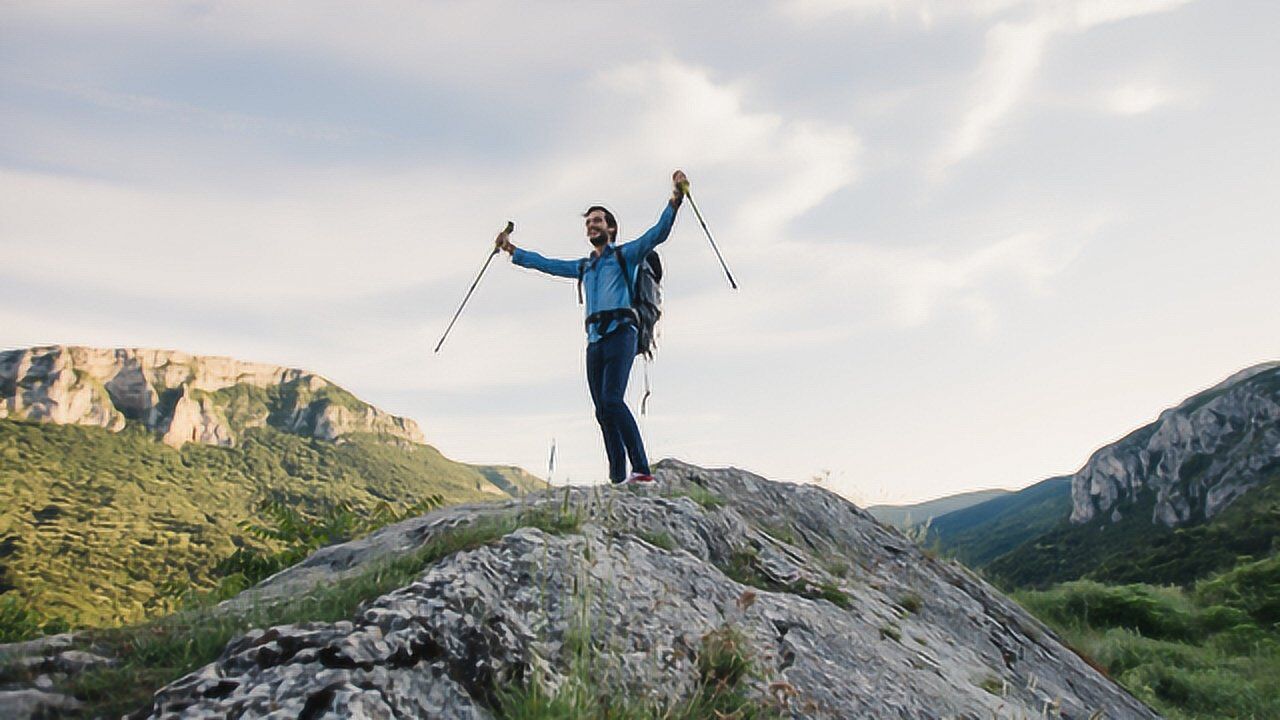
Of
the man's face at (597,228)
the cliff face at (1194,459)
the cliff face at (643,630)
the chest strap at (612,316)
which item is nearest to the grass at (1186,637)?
the cliff face at (643,630)

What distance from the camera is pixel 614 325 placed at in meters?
7.35

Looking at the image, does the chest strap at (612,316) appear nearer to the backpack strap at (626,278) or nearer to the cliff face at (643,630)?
the backpack strap at (626,278)

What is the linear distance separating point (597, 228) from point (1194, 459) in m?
128

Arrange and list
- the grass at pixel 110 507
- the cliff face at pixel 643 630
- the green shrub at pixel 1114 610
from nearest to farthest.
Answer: the cliff face at pixel 643 630
the green shrub at pixel 1114 610
the grass at pixel 110 507

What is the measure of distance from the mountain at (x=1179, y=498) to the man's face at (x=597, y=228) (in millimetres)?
72354

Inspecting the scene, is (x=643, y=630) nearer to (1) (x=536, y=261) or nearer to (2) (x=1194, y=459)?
(1) (x=536, y=261)

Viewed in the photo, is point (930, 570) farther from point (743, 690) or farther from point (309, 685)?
point (309, 685)

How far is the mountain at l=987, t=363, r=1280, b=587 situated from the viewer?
6738 centimetres

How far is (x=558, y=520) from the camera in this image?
15.1 ft

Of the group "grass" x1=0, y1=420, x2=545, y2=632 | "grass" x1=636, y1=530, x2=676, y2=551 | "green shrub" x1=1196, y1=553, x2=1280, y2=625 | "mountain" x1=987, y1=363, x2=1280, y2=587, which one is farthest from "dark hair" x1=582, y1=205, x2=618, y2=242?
"mountain" x1=987, y1=363, x2=1280, y2=587

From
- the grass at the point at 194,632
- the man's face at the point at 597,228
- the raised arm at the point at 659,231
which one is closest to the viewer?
the grass at the point at 194,632

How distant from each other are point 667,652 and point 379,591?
1.45 m

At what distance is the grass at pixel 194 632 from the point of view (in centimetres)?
291

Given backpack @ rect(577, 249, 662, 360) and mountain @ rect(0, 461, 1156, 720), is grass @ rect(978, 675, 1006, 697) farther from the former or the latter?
backpack @ rect(577, 249, 662, 360)
